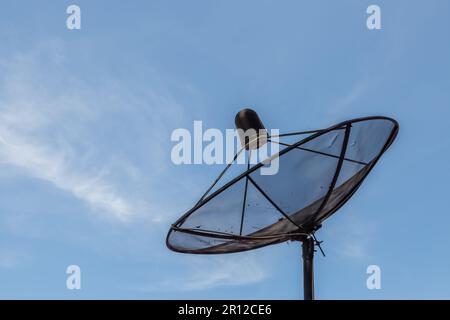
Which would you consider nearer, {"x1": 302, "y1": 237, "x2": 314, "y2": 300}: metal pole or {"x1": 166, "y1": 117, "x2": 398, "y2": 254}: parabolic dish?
{"x1": 302, "y1": 237, "x2": 314, "y2": 300}: metal pole

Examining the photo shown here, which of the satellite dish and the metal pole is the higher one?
the satellite dish

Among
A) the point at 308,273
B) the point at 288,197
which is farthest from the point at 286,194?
the point at 308,273

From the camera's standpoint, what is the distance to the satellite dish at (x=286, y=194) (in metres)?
9.68

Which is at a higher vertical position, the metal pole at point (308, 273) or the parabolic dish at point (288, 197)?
the parabolic dish at point (288, 197)

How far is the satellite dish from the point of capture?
9680mm

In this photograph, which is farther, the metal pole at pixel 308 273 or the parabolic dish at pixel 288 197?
the parabolic dish at pixel 288 197

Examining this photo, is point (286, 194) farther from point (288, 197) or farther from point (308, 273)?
point (308, 273)

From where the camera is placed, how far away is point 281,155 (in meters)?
9.45

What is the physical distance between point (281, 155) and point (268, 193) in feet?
5.37

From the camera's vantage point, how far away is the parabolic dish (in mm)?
9844

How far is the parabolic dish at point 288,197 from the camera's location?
9844 millimetres

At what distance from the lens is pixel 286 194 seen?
10969 mm
